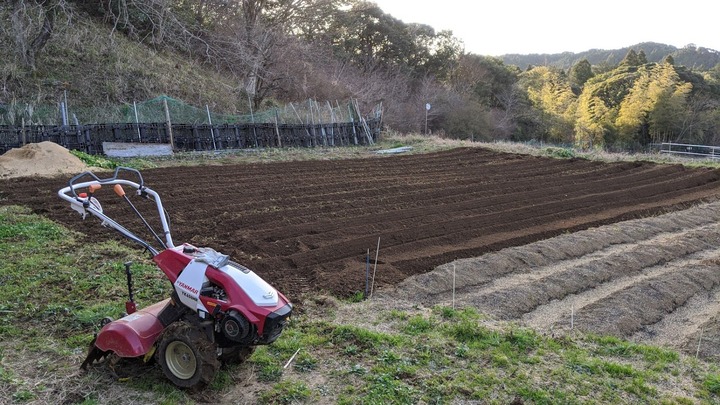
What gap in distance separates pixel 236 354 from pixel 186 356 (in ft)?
1.34

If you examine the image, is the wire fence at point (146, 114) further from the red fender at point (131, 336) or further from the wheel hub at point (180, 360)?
the wheel hub at point (180, 360)

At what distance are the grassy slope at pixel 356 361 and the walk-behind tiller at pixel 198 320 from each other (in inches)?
10.3

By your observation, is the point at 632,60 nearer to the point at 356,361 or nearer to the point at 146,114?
the point at 146,114

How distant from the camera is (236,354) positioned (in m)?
3.85

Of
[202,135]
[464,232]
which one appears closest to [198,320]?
[464,232]

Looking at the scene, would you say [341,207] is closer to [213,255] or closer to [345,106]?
[213,255]

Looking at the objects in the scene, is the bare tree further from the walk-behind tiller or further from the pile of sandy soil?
the walk-behind tiller

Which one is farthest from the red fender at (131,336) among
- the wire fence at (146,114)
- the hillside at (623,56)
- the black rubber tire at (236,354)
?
the hillside at (623,56)

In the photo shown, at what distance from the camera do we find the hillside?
67625 mm

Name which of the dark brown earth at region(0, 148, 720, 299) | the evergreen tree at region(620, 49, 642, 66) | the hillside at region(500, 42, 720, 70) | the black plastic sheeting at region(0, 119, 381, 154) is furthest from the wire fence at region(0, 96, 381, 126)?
the hillside at region(500, 42, 720, 70)

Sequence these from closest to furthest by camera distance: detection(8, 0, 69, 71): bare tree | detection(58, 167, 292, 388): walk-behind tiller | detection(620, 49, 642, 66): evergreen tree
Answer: detection(58, 167, 292, 388): walk-behind tiller, detection(8, 0, 69, 71): bare tree, detection(620, 49, 642, 66): evergreen tree

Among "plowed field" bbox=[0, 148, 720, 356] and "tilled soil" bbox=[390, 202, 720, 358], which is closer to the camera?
"tilled soil" bbox=[390, 202, 720, 358]

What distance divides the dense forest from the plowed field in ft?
13.7

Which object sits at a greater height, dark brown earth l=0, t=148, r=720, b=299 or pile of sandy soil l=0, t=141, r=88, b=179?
pile of sandy soil l=0, t=141, r=88, b=179
